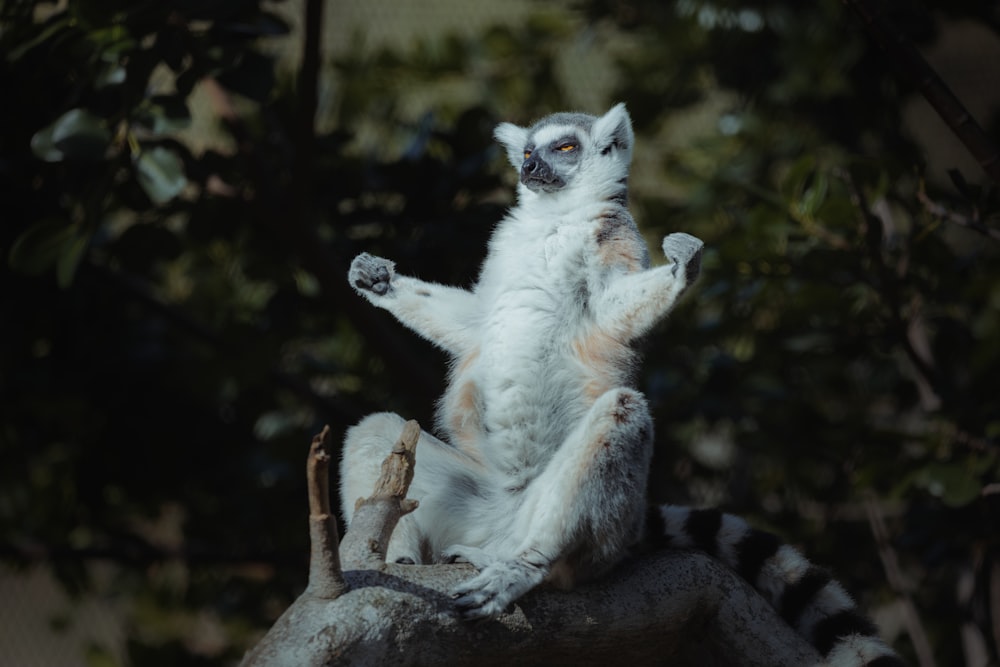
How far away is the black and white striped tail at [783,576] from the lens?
2.16 metres

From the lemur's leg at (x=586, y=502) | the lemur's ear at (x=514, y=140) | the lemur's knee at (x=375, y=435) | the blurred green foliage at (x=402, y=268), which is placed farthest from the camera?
the blurred green foliage at (x=402, y=268)

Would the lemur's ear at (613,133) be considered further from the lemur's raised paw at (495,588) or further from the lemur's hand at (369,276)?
the lemur's raised paw at (495,588)

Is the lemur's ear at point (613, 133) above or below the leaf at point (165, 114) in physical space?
above

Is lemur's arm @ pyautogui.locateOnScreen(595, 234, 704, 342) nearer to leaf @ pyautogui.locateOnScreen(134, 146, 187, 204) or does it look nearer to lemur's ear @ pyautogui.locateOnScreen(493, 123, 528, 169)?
lemur's ear @ pyautogui.locateOnScreen(493, 123, 528, 169)

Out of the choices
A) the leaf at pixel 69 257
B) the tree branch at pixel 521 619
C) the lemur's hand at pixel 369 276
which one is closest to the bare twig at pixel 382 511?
the tree branch at pixel 521 619

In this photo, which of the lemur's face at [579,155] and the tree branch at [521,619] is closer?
the tree branch at [521,619]

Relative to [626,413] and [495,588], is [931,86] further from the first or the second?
[495,588]

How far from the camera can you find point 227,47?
2.75m

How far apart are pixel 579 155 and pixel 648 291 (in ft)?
1.71

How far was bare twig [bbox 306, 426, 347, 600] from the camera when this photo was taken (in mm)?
1522

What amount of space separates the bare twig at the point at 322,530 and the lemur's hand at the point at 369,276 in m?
0.91

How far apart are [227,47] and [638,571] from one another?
174cm

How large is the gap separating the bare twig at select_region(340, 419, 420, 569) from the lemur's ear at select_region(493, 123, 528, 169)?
3.58 ft

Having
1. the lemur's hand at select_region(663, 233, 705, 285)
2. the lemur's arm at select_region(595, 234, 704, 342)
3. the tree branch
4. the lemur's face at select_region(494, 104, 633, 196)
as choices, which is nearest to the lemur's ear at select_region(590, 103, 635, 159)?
the lemur's face at select_region(494, 104, 633, 196)
